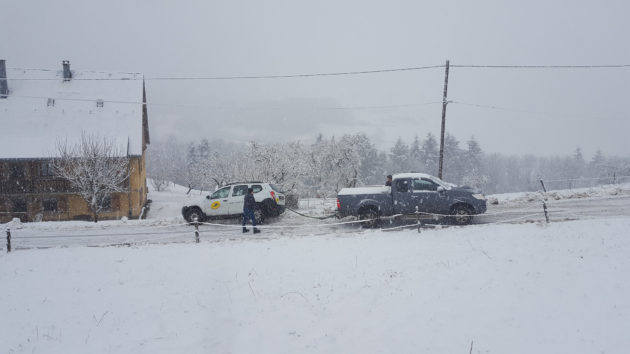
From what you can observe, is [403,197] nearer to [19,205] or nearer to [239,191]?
[239,191]

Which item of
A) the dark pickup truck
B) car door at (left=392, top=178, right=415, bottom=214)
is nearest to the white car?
the dark pickup truck

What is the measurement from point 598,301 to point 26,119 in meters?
34.7

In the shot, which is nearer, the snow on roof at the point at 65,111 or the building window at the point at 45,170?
the building window at the point at 45,170

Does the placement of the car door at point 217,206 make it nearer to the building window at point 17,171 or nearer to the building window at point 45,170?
the building window at point 45,170

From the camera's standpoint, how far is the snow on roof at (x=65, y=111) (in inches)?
1008

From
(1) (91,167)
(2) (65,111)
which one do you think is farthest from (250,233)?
(2) (65,111)

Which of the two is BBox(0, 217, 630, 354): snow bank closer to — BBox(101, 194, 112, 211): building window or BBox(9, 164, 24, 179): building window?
BBox(101, 194, 112, 211): building window

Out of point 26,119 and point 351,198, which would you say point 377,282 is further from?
point 26,119

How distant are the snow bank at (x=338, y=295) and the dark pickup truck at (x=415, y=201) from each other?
1418 millimetres

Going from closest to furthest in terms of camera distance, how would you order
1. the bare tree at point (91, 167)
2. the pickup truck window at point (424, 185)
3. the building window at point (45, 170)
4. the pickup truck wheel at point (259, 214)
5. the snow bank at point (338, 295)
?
the snow bank at point (338, 295) < the pickup truck window at point (424, 185) < the pickup truck wheel at point (259, 214) < the bare tree at point (91, 167) < the building window at point (45, 170)

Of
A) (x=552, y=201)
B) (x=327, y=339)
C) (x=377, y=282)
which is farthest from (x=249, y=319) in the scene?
(x=552, y=201)

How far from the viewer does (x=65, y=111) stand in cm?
2745

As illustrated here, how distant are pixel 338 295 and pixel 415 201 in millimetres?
6184

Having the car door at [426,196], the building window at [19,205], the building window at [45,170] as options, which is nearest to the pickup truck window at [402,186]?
the car door at [426,196]
